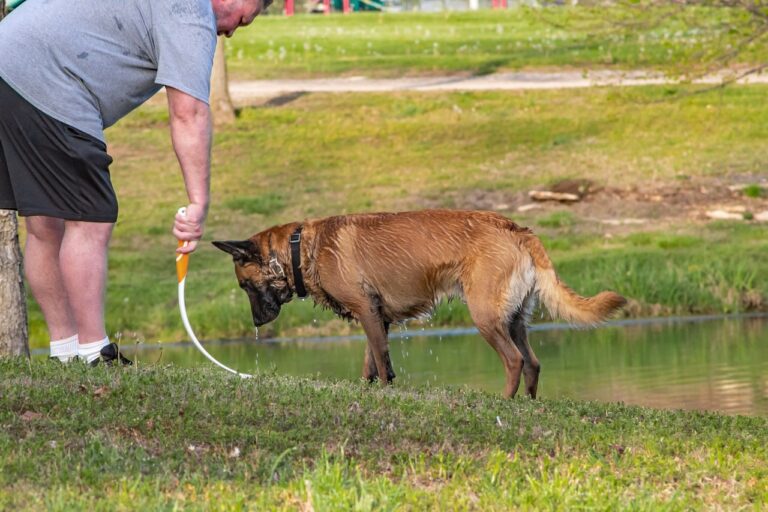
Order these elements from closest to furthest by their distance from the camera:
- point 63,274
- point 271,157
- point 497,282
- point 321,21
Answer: point 63,274 < point 497,282 < point 271,157 < point 321,21

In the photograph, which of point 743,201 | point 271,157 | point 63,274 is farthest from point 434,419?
point 271,157

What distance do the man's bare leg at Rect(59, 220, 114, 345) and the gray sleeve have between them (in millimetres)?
883

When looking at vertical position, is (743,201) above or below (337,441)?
below

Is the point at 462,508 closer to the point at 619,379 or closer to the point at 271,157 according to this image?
the point at 619,379

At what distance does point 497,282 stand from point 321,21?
29.4m

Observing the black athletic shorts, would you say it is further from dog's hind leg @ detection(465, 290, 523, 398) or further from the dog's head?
dog's hind leg @ detection(465, 290, 523, 398)

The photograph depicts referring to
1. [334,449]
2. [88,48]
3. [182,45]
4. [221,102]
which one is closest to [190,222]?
[182,45]

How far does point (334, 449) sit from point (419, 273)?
121 inches

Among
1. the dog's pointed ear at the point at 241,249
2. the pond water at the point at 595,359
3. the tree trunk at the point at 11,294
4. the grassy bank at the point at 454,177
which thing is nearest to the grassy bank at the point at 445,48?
the grassy bank at the point at 454,177

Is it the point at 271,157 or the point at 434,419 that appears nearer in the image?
the point at 434,419

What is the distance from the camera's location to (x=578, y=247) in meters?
16.5

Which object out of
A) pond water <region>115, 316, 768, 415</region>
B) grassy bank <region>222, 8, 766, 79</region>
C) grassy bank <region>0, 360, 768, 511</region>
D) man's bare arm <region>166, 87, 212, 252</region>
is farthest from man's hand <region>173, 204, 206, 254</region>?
grassy bank <region>222, 8, 766, 79</region>

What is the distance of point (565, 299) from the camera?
340 inches

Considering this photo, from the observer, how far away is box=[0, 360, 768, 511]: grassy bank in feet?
17.4
